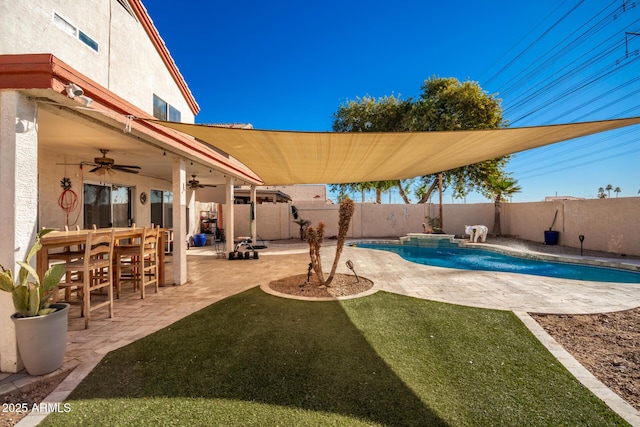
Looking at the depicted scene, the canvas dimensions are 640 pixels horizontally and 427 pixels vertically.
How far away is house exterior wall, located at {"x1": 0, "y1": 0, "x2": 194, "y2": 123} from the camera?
4910 millimetres

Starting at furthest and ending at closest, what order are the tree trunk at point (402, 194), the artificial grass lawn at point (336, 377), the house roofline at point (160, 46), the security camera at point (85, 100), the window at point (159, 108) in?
the tree trunk at point (402, 194) → the window at point (159, 108) → the house roofline at point (160, 46) → the security camera at point (85, 100) → the artificial grass lawn at point (336, 377)

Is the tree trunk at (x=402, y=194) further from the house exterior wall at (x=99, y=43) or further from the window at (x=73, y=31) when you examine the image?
the window at (x=73, y=31)

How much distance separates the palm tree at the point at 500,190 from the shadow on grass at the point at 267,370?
15968mm

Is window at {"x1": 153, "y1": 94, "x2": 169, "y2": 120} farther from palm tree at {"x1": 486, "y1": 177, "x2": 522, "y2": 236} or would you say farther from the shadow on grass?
palm tree at {"x1": 486, "y1": 177, "x2": 522, "y2": 236}

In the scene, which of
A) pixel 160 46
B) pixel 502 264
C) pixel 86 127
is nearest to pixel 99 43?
pixel 160 46

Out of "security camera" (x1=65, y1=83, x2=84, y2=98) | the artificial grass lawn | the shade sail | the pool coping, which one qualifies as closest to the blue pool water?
the pool coping

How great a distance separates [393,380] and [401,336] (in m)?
0.98

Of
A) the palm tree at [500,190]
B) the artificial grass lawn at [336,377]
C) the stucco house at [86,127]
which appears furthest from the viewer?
the palm tree at [500,190]

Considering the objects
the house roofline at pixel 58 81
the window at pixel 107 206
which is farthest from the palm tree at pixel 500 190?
the window at pixel 107 206

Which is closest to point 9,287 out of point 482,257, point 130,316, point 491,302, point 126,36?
point 130,316

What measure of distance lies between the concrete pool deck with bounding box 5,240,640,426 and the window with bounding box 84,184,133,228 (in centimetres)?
237

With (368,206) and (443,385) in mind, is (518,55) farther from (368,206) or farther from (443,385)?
(443,385)

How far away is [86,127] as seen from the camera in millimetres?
4492

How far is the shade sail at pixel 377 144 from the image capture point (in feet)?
14.4
